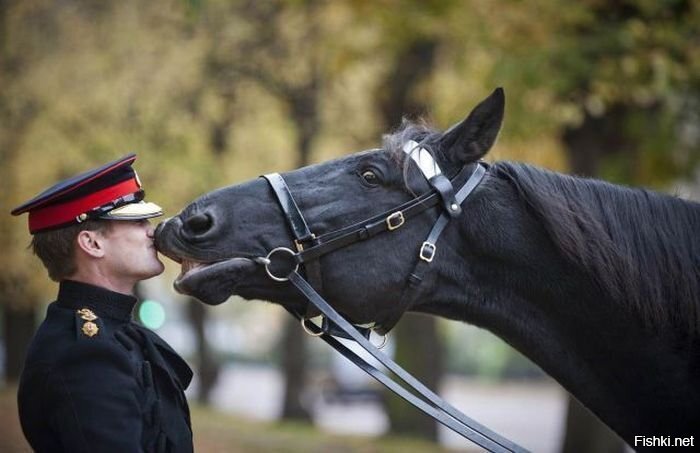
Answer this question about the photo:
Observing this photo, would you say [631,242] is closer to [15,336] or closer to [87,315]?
[87,315]

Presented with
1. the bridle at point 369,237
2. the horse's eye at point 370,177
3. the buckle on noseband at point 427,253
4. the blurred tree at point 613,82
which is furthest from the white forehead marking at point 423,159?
the blurred tree at point 613,82

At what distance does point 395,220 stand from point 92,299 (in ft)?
3.97

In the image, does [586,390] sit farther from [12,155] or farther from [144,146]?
[12,155]

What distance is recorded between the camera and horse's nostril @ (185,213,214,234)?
151 inches

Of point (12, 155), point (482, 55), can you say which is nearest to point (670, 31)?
point (482, 55)

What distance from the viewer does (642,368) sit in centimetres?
389

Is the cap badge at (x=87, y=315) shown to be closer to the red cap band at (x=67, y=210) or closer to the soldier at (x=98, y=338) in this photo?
the soldier at (x=98, y=338)

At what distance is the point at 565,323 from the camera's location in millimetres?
3951

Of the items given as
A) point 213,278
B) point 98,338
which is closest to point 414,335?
point 213,278

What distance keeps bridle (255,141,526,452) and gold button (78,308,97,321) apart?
661 mm

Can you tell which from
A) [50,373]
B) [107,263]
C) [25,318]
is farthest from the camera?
[25,318]

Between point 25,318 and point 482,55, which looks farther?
point 25,318

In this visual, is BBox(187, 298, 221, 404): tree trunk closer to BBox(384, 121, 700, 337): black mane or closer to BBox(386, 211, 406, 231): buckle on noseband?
BBox(386, 211, 406, 231): buckle on noseband

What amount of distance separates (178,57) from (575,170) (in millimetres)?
7129
